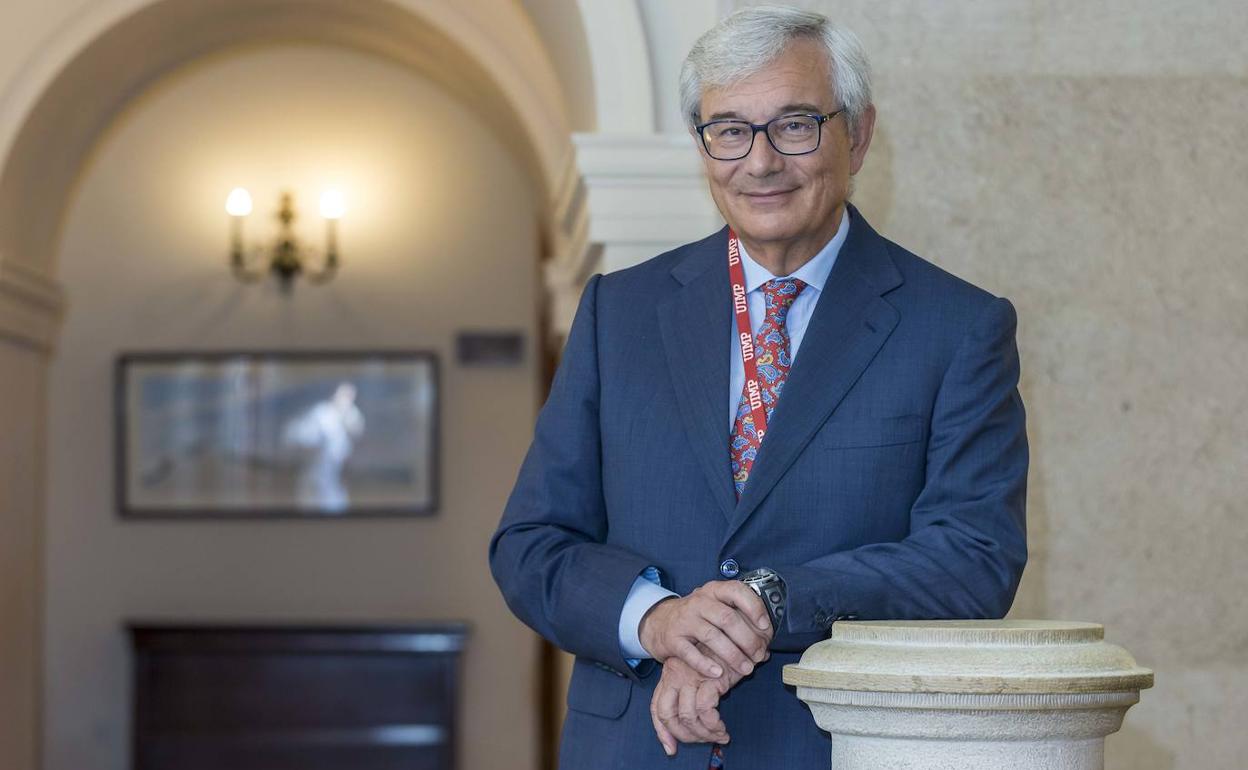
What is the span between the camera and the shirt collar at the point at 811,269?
1.95 meters

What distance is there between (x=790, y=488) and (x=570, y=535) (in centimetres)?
27

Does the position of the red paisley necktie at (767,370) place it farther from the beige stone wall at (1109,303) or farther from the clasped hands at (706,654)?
the beige stone wall at (1109,303)

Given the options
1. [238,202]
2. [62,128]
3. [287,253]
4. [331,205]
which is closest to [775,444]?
[62,128]

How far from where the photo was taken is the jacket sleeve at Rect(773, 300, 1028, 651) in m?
1.69

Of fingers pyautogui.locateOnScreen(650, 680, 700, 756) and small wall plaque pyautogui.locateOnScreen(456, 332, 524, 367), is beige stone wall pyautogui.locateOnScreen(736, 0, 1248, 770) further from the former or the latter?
small wall plaque pyautogui.locateOnScreen(456, 332, 524, 367)

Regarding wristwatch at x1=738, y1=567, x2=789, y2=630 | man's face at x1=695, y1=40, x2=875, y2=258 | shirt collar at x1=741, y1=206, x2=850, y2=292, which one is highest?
man's face at x1=695, y1=40, x2=875, y2=258

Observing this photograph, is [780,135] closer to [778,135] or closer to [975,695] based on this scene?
[778,135]

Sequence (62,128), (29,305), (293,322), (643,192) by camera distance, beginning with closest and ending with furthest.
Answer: (643,192)
(29,305)
(62,128)
(293,322)

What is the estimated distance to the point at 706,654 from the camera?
1.62 metres

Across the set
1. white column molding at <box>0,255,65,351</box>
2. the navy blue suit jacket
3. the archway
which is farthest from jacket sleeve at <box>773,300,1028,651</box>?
white column molding at <box>0,255,65,351</box>

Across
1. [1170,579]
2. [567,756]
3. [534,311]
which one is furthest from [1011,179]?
[534,311]

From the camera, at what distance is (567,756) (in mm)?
1952

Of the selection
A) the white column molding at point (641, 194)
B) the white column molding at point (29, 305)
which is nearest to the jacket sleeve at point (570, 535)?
the white column molding at point (641, 194)

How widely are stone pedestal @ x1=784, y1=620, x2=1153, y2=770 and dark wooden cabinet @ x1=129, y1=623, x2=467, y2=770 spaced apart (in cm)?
591
